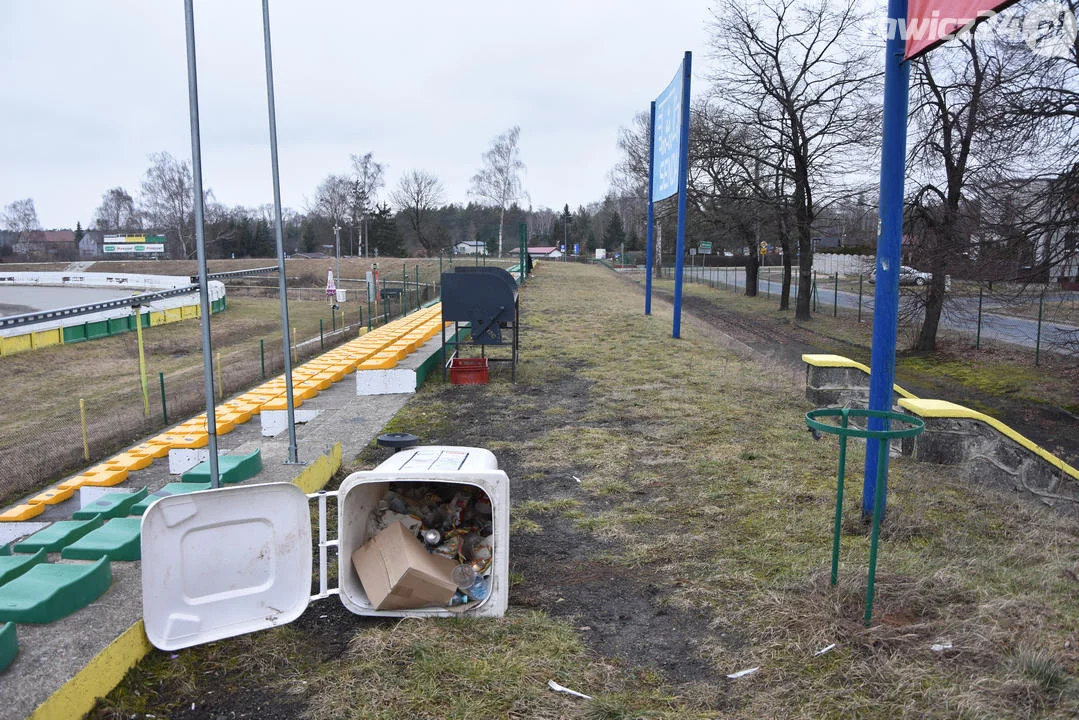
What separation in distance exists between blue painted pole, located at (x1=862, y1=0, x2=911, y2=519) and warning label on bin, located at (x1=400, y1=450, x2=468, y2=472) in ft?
9.13

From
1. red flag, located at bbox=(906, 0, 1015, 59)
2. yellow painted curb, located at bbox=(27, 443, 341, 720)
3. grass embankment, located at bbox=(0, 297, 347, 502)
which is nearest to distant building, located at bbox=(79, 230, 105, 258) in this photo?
grass embankment, located at bbox=(0, 297, 347, 502)

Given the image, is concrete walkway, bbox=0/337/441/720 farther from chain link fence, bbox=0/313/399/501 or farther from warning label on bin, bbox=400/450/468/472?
chain link fence, bbox=0/313/399/501

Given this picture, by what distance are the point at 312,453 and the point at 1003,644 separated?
542 cm

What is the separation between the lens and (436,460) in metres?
4.62

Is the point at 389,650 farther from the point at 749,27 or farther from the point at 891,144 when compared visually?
the point at 749,27

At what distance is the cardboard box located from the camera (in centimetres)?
416

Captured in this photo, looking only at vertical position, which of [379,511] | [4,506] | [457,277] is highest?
[457,277]

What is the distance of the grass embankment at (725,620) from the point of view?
340 cm

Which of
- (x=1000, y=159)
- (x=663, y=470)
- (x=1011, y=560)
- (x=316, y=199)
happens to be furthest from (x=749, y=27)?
(x=316, y=199)

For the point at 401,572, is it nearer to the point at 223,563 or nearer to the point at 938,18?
the point at 223,563

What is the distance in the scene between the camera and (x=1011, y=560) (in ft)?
15.9

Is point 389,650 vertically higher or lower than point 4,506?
higher

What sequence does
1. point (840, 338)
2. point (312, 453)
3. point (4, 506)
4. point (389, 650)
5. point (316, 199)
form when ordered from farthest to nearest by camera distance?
point (316, 199), point (840, 338), point (4, 506), point (312, 453), point (389, 650)

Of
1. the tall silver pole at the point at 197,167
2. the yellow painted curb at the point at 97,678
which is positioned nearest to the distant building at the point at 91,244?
the tall silver pole at the point at 197,167
